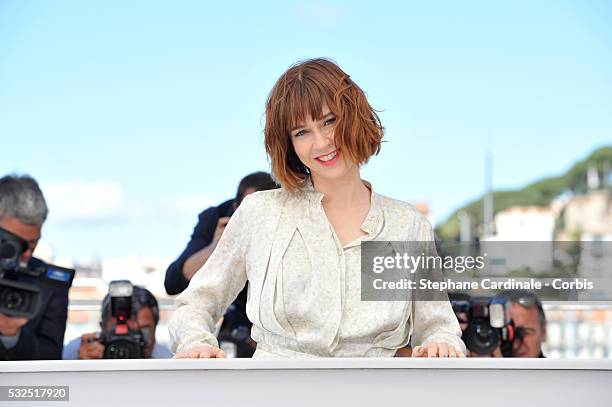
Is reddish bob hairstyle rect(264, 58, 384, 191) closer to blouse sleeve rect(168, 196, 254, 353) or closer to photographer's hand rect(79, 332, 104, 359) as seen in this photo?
blouse sleeve rect(168, 196, 254, 353)

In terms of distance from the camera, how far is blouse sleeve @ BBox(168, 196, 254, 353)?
1.32 metres

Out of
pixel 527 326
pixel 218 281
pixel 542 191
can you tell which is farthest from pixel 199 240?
pixel 542 191

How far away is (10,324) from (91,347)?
0.27 meters

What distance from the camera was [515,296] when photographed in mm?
2857

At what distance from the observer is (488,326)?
118 inches

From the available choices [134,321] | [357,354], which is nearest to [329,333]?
[357,354]

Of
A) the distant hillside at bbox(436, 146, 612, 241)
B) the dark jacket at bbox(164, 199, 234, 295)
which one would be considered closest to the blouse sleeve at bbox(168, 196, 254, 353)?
the dark jacket at bbox(164, 199, 234, 295)

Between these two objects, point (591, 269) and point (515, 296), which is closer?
point (591, 269)

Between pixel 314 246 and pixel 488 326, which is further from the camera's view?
pixel 488 326

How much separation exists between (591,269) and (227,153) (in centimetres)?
182

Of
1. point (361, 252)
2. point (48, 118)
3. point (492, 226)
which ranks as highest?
point (48, 118)

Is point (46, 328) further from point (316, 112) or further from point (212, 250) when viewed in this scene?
point (316, 112)

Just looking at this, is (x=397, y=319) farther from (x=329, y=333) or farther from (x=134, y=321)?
(x=134, y=321)

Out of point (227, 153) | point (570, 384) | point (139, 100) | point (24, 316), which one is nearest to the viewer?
point (570, 384)
